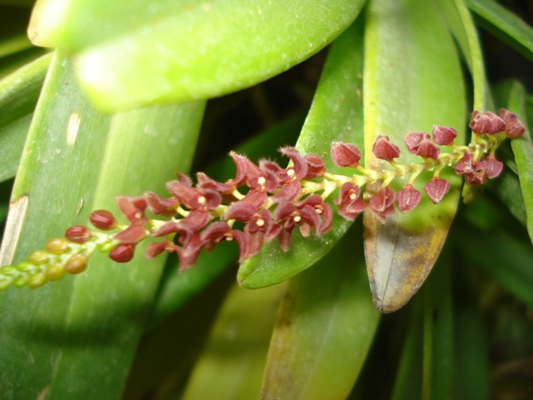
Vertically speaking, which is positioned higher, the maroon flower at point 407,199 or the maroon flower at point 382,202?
the maroon flower at point 382,202

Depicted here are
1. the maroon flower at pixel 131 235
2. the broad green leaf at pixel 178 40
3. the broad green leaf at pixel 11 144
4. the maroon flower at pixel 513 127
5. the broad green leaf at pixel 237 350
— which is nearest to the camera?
the broad green leaf at pixel 178 40

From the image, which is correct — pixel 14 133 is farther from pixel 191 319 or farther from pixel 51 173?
pixel 191 319

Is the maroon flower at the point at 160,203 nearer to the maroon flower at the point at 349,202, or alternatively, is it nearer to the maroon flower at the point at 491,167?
the maroon flower at the point at 349,202

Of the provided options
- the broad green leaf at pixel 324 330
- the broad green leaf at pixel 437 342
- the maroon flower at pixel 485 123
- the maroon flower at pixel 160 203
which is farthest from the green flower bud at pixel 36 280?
the broad green leaf at pixel 437 342

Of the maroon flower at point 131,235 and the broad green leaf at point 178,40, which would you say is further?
the maroon flower at point 131,235

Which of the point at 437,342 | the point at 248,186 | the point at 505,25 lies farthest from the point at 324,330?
the point at 505,25

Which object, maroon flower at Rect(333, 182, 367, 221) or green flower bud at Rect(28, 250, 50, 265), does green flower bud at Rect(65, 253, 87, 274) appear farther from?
maroon flower at Rect(333, 182, 367, 221)
